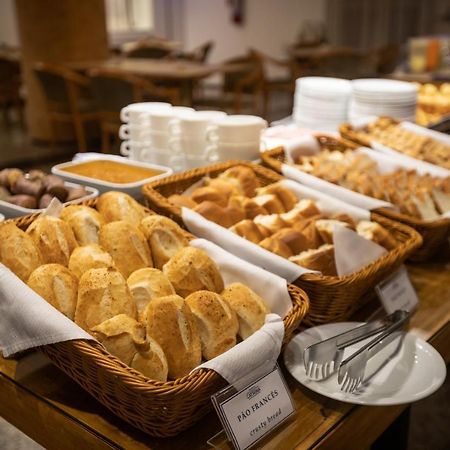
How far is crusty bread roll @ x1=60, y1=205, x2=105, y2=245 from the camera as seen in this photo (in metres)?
1.12

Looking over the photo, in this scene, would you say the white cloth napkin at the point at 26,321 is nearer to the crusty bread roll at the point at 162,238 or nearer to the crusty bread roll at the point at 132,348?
the crusty bread roll at the point at 132,348

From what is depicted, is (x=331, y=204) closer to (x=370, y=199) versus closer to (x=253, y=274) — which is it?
(x=370, y=199)

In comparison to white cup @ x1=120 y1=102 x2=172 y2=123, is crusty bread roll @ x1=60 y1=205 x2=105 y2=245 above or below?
below

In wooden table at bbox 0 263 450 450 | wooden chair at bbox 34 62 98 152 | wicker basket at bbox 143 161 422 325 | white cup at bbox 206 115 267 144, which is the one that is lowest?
wooden chair at bbox 34 62 98 152

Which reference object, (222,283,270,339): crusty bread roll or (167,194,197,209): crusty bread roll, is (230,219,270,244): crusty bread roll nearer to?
(167,194,197,209): crusty bread roll

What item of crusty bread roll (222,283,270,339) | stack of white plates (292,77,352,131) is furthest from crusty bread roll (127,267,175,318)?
stack of white plates (292,77,352,131)

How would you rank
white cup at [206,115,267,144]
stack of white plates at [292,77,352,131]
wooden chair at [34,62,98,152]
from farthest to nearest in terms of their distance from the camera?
wooden chair at [34,62,98,152] < stack of white plates at [292,77,352,131] < white cup at [206,115,267,144]

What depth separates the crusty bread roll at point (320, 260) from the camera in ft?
3.89

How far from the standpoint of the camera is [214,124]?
1705 mm

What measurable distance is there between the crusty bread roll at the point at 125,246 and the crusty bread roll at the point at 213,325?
0.58ft

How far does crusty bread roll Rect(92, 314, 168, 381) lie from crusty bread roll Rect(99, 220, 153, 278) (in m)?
0.21

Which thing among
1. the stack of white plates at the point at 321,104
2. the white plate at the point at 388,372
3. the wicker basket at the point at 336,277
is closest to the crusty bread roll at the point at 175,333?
the white plate at the point at 388,372

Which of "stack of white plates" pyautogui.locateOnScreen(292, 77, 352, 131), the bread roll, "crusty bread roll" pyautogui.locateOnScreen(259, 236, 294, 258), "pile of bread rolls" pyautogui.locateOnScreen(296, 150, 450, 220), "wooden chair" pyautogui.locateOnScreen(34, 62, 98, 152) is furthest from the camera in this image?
"wooden chair" pyautogui.locateOnScreen(34, 62, 98, 152)

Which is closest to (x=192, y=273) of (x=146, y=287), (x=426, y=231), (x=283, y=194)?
(x=146, y=287)
